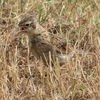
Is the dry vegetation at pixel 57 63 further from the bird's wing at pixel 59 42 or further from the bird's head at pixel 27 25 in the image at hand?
the bird's head at pixel 27 25

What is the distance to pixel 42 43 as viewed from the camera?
782 cm

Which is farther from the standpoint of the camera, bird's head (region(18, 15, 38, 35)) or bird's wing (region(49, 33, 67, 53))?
bird's wing (region(49, 33, 67, 53))

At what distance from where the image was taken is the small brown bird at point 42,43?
7.75 meters

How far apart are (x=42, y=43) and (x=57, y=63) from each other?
2.22 feet

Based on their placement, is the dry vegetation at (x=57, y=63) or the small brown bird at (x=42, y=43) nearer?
the dry vegetation at (x=57, y=63)

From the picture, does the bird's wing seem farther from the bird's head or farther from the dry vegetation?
the bird's head

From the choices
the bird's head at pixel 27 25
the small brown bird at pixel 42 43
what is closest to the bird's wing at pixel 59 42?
the small brown bird at pixel 42 43

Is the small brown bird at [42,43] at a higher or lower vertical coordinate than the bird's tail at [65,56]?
higher

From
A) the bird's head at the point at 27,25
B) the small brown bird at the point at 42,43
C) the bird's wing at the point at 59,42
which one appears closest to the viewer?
the bird's head at the point at 27,25

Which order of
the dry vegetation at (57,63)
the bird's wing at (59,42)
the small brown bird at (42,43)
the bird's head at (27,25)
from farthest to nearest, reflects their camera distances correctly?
the bird's wing at (59,42)
the small brown bird at (42,43)
the bird's head at (27,25)
the dry vegetation at (57,63)

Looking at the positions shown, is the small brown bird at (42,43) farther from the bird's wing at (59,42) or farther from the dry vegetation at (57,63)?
the dry vegetation at (57,63)

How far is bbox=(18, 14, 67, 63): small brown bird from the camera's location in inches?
305

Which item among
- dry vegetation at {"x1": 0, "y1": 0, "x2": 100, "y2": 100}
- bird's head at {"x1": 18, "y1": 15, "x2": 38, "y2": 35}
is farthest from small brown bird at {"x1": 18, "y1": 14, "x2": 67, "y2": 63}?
dry vegetation at {"x1": 0, "y1": 0, "x2": 100, "y2": 100}

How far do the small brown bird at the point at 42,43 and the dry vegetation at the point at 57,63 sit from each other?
5.4 inches
